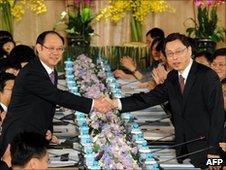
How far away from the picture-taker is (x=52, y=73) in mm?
4465

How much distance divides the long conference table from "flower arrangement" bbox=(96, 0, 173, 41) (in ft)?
10.8

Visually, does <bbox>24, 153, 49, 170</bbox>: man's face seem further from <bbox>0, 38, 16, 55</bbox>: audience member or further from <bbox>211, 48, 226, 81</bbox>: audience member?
<bbox>0, 38, 16, 55</bbox>: audience member

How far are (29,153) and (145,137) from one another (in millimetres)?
1981

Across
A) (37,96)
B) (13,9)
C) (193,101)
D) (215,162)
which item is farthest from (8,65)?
(13,9)

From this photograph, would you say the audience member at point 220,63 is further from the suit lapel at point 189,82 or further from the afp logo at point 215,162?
the afp logo at point 215,162

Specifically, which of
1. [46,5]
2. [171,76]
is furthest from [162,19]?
[171,76]

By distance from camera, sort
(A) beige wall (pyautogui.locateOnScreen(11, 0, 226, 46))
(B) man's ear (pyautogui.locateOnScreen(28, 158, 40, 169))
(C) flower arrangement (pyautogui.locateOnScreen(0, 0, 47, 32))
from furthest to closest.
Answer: (A) beige wall (pyautogui.locateOnScreen(11, 0, 226, 46))
(C) flower arrangement (pyautogui.locateOnScreen(0, 0, 47, 32))
(B) man's ear (pyautogui.locateOnScreen(28, 158, 40, 169))

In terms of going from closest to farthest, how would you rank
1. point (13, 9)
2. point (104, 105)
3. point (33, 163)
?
point (33, 163), point (104, 105), point (13, 9)

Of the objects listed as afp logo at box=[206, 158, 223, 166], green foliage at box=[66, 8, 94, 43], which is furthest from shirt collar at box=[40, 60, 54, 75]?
green foliage at box=[66, 8, 94, 43]

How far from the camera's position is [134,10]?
30.7 ft

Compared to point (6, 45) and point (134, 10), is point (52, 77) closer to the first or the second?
point (6, 45)

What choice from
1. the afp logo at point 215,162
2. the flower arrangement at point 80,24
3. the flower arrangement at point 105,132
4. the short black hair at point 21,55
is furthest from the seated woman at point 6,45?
the afp logo at point 215,162

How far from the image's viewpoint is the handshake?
14.8 ft

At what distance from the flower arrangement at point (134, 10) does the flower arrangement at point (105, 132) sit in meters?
3.24
